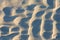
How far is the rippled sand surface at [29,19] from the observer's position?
1.32 meters

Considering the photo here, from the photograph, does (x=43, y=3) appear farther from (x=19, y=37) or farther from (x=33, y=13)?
(x=19, y=37)

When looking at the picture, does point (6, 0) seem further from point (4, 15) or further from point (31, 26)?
point (31, 26)

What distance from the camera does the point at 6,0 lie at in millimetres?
1368

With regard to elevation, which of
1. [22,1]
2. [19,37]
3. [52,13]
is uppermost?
[22,1]

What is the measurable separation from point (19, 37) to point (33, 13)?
7.6 inches

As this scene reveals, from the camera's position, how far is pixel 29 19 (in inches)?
52.8

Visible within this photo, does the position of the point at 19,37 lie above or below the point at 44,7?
below

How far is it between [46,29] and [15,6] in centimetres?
27

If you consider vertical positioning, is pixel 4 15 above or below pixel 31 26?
above

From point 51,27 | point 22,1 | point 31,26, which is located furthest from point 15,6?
point 51,27

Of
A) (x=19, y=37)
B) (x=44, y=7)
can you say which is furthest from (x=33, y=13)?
(x=19, y=37)

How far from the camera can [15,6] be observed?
4.48 ft

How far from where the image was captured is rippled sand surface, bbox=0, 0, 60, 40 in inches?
51.9

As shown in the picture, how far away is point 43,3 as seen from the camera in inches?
53.7
